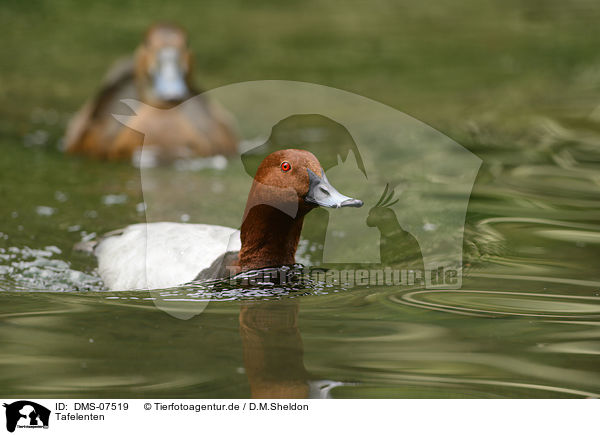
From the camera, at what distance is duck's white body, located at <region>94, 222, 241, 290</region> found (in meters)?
5.67

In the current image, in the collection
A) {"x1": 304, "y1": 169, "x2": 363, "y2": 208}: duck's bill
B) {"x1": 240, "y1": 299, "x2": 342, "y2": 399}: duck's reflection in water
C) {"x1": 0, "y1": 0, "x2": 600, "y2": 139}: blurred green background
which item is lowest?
{"x1": 240, "y1": 299, "x2": 342, "y2": 399}: duck's reflection in water

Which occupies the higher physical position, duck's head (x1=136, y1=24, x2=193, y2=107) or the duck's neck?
duck's head (x1=136, y1=24, x2=193, y2=107)

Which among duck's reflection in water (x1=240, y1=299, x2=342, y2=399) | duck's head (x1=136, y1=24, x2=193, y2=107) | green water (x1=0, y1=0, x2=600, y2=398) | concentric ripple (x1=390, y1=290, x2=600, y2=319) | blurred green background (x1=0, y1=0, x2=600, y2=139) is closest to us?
duck's reflection in water (x1=240, y1=299, x2=342, y2=399)

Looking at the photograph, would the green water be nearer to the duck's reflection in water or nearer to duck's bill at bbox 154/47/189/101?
the duck's reflection in water

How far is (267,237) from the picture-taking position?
559cm

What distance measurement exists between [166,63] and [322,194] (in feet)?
14.6

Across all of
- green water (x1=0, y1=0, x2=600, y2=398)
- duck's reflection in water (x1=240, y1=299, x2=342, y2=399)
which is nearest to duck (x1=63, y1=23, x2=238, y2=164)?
green water (x1=0, y1=0, x2=600, y2=398)

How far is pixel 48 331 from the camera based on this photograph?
4.84 metres

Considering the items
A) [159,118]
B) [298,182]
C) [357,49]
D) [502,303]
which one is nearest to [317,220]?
[298,182]

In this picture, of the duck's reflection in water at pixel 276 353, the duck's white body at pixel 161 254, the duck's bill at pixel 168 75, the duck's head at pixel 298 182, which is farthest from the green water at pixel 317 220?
the duck's bill at pixel 168 75

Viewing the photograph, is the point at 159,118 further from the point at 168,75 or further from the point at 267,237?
the point at 267,237
